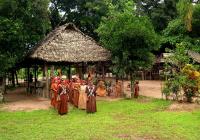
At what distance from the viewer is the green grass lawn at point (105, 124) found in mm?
12547

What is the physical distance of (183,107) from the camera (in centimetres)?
1838

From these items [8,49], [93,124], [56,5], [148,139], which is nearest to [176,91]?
[93,124]

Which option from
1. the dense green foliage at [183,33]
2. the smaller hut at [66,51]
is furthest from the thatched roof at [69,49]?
the dense green foliage at [183,33]

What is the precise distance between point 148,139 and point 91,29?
3240 cm

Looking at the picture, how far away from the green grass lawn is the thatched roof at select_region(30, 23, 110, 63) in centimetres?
541

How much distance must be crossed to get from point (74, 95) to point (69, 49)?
5473mm

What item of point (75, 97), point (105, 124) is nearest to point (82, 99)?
point (75, 97)

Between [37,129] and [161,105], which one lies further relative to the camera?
[161,105]

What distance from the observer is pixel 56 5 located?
4503 cm

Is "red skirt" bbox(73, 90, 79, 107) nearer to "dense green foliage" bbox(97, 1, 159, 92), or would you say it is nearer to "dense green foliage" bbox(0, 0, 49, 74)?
"dense green foliage" bbox(97, 1, 159, 92)

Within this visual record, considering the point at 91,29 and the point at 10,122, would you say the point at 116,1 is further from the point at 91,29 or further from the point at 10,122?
the point at 10,122

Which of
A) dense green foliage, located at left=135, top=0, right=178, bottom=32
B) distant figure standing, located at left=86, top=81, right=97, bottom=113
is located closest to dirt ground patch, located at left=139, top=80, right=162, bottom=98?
distant figure standing, located at left=86, top=81, right=97, bottom=113

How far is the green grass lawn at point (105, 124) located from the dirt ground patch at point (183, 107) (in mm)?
377

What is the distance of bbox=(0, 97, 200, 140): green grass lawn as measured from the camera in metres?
12.5
